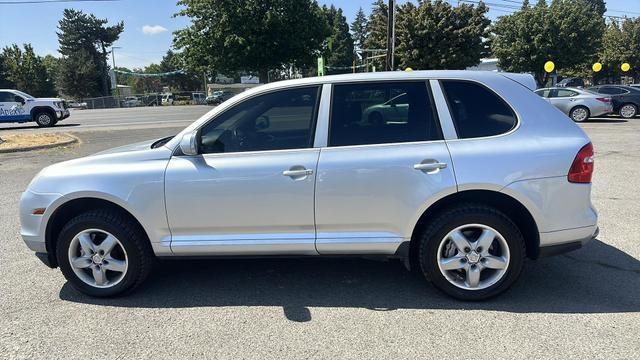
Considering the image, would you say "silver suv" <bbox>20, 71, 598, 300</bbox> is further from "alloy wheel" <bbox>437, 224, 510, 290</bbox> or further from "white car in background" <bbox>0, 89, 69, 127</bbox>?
"white car in background" <bbox>0, 89, 69, 127</bbox>

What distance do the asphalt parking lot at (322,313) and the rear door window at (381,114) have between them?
4.21 ft

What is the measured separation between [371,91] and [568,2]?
116 ft

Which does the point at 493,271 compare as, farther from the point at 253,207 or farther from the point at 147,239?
the point at 147,239

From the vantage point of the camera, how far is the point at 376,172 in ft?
11.0

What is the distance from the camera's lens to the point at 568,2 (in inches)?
1267

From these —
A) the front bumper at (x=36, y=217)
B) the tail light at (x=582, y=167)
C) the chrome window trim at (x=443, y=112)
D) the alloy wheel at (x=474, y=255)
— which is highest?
the chrome window trim at (x=443, y=112)

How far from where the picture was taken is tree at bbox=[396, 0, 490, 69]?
32.6 metres

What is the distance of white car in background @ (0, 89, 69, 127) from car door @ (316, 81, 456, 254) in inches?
858

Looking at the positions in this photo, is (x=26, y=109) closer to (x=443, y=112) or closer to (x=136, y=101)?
(x=443, y=112)

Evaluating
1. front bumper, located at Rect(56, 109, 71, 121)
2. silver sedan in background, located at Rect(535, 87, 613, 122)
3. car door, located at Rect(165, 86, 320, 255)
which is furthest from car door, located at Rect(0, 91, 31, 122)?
silver sedan in background, located at Rect(535, 87, 613, 122)

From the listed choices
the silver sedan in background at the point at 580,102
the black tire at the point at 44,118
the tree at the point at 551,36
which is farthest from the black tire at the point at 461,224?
the tree at the point at 551,36

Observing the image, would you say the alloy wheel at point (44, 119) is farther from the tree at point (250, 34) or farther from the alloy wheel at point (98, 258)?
the alloy wheel at point (98, 258)

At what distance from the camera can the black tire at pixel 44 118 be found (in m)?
21.0

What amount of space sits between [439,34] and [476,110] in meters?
31.6
